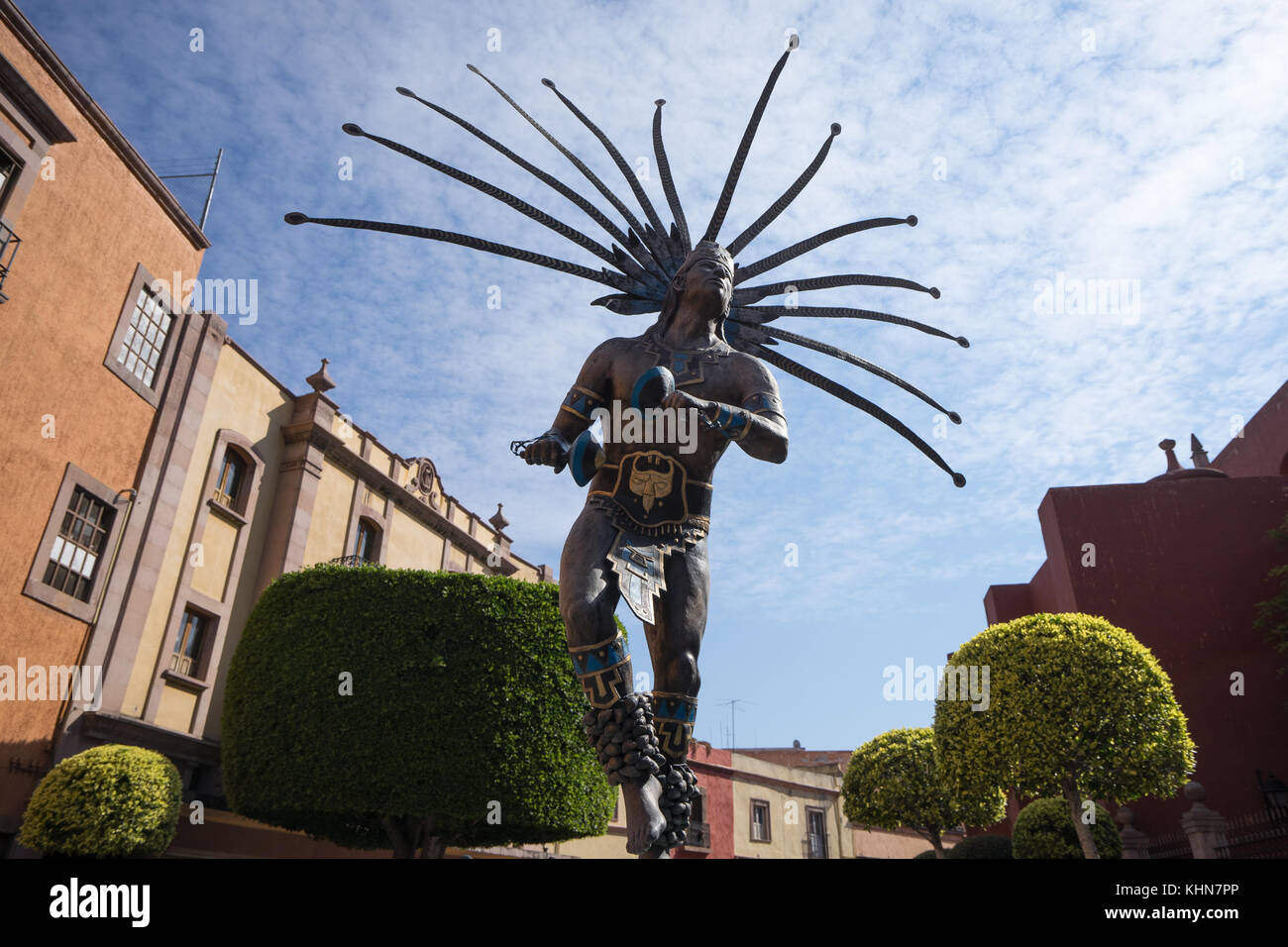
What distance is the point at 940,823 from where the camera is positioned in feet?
69.4

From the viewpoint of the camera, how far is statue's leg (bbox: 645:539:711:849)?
389 cm

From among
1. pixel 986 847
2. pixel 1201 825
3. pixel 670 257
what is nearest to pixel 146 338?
pixel 670 257

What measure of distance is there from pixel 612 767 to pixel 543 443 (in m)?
1.70

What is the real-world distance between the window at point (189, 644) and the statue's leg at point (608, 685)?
51.5 feet

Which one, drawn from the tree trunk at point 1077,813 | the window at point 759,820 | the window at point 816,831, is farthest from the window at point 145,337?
the window at point 816,831

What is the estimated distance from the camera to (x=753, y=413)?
442cm

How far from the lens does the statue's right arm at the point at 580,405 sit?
449 centimetres

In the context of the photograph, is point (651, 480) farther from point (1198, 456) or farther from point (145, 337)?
point (1198, 456)

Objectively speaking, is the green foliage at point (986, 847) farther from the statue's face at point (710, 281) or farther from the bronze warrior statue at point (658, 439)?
the statue's face at point (710, 281)

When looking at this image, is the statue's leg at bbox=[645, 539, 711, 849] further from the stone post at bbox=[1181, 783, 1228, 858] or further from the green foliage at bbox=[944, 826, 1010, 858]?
the green foliage at bbox=[944, 826, 1010, 858]

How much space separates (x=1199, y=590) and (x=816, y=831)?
73.2ft

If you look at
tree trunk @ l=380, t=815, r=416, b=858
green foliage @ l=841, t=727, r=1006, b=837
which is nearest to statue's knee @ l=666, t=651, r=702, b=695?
tree trunk @ l=380, t=815, r=416, b=858

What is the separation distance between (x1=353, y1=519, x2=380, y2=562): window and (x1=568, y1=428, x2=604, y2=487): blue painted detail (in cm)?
1958
